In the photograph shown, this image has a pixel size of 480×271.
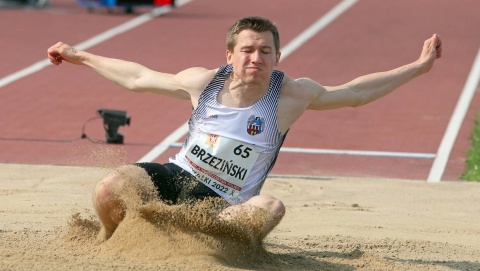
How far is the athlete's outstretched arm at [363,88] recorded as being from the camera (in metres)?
5.25

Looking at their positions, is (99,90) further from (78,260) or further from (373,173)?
(78,260)

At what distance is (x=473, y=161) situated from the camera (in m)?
9.05

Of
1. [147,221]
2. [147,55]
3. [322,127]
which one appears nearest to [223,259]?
[147,221]

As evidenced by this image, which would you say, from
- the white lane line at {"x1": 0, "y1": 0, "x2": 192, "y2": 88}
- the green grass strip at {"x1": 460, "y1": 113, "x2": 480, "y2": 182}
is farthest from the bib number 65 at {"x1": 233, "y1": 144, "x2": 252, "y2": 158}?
the white lane line at {"x1": 0, "y1": 0, "x2": 192, "y2": 88}

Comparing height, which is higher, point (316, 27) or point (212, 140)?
point (316, 27)

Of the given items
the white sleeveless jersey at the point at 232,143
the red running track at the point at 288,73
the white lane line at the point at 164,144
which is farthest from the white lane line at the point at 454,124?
the white sleeveless jersey at the point at 232,143

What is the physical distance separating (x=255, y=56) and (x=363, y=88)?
0.65 m

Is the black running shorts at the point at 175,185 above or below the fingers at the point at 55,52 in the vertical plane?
below

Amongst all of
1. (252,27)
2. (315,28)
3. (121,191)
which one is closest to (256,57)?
(252,27)

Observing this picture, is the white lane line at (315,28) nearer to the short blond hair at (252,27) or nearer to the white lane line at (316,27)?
the white lane line at (316,27)

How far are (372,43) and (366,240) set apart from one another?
923 cm

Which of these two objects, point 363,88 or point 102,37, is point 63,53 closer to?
point 363,88

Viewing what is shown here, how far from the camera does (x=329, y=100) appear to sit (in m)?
5.24

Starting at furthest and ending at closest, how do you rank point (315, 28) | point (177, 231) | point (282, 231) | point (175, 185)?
point (315, 28), point (282, 231), point (175, 185), point (177, 231)
